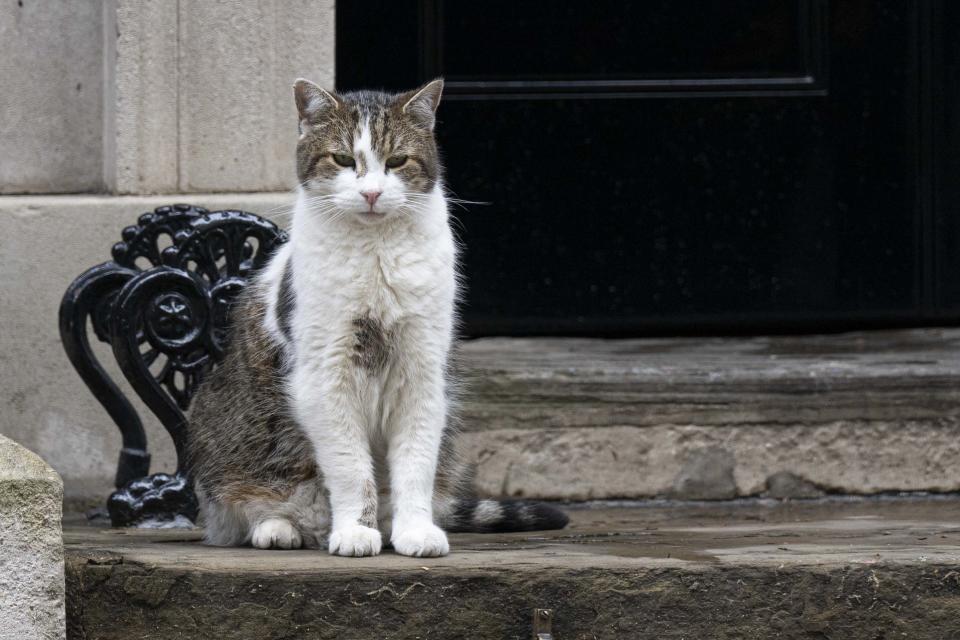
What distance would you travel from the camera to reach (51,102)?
13.8 feet

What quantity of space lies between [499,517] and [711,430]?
93 centimetres

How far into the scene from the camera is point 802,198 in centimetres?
446

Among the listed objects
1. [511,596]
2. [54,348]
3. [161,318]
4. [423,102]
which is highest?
[423,102]

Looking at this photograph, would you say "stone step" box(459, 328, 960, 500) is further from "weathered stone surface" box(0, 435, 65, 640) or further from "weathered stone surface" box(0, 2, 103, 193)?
"weathered stone surface" box(0, 435, 65, 640)

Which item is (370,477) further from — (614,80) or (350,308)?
(614,80)

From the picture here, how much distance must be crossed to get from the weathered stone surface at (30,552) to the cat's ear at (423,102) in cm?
105

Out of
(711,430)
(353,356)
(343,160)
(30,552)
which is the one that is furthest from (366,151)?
(711,430)

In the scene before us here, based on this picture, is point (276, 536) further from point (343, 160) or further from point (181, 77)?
point (181, 77)

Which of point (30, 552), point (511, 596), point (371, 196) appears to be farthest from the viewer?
point (371, 196)

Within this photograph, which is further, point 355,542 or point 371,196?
point 371,196

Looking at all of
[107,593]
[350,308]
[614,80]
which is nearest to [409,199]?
[350,308]

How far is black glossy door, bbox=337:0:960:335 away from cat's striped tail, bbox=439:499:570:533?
1.30 meters

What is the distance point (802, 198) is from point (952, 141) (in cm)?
50

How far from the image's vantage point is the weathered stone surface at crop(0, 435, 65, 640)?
94.0 inches
